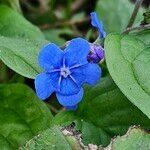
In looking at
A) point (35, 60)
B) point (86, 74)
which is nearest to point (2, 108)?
point (35, 60)

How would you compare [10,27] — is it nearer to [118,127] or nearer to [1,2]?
[1,2]

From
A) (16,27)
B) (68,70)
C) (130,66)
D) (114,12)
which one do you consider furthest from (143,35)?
Answer: (114,12)

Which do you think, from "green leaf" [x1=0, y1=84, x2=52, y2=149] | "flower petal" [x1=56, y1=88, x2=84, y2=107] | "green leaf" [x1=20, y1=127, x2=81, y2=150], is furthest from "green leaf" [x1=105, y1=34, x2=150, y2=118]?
"green leaf" [x1=0, y1=84, x2=52, y2=149]

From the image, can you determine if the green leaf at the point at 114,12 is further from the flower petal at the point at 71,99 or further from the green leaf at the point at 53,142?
the green leaf at the point at 53,142

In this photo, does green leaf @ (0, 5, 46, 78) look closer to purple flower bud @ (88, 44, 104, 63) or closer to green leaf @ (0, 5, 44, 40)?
purple flower bud @ (88, 44, 104, 63)

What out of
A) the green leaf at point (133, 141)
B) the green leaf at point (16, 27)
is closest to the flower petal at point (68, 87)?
the green leaf at point (133, 141)

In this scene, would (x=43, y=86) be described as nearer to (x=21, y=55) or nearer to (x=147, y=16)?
(x=21, y=55)
